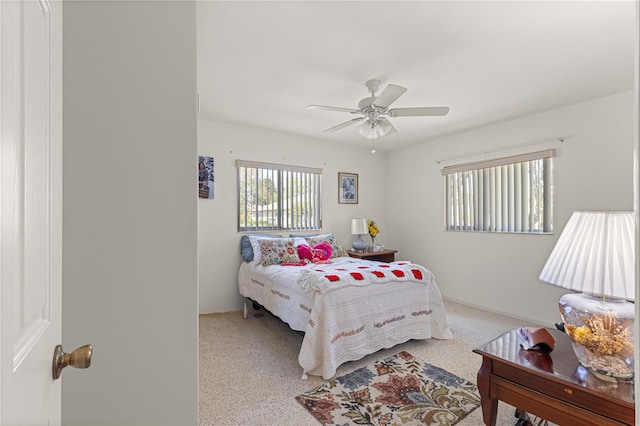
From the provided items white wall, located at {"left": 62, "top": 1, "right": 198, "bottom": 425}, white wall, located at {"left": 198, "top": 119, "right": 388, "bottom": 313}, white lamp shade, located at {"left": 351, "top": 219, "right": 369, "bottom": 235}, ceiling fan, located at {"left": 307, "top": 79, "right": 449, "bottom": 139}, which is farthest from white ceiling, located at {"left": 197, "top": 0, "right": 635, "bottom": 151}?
white lamp shade, located at {"left": 351, "top": 219, "right": 369, "bottom": 235}

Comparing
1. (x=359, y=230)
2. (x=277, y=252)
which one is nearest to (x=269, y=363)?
(x=277, y=252)

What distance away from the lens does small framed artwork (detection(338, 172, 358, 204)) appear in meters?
4.95

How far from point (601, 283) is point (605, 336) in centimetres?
24

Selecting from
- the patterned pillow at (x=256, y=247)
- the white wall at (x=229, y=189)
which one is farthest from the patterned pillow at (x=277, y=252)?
the white wall at (x=229, y=189)

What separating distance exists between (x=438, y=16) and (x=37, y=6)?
6.35ft

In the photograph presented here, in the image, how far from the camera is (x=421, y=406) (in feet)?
6.52

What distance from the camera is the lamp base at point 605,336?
1260 mm

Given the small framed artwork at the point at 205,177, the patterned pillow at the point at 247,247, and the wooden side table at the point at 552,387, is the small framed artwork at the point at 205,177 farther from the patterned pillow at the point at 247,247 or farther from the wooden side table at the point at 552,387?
the wooden side table at the point at 552,387

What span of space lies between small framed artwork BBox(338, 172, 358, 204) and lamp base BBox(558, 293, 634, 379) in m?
3.72

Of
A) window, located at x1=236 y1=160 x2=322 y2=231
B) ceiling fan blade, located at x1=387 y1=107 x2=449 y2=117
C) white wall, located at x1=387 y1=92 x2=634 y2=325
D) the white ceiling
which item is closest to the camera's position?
the white ceiling

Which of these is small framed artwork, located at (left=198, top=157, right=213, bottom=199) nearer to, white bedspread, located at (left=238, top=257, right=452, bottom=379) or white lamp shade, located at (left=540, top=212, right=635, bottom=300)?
white bedspread, located at (left=238, top=257, right=452, bottom=379)

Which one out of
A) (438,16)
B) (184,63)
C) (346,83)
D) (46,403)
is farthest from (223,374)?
(438,16)

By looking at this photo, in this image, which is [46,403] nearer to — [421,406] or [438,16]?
[421,406]

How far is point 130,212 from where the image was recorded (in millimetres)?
1114
